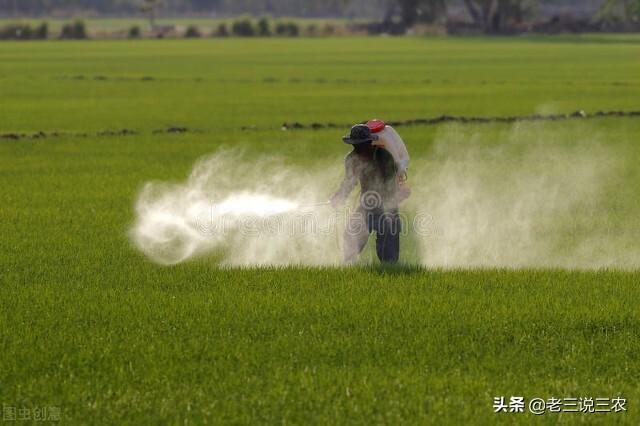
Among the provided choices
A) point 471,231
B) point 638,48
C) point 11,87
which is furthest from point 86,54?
point 471,231

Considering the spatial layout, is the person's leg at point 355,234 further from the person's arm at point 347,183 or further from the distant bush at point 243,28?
the distant bush at point 243,28

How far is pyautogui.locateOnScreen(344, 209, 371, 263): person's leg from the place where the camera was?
39.2ft

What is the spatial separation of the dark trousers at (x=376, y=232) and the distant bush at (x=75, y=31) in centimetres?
10773

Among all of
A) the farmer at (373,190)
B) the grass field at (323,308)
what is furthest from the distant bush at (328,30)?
the farmer at (373,190)

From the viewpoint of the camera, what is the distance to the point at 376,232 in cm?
1216

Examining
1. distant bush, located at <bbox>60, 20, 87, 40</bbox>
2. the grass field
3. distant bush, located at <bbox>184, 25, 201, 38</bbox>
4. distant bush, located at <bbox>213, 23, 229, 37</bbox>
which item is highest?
distant bush, located at <bbox>213, 23, 229, 37</bbox>

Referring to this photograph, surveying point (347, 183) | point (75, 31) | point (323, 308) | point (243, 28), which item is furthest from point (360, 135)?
point (243, 28)

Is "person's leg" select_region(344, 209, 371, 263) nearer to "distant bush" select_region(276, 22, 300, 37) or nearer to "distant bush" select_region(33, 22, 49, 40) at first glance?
"distant bush" select_region(33, 22, 49, 40)

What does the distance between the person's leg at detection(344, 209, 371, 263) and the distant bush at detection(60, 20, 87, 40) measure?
108m

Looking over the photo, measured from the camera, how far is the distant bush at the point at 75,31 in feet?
382

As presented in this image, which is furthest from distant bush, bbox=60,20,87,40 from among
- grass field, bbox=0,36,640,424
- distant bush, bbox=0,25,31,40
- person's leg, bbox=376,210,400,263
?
person's leg, bbox=376,210,400,263

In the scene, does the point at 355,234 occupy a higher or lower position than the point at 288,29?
lower

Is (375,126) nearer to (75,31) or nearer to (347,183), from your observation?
(347,183)

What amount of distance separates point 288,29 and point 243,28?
192 inches
